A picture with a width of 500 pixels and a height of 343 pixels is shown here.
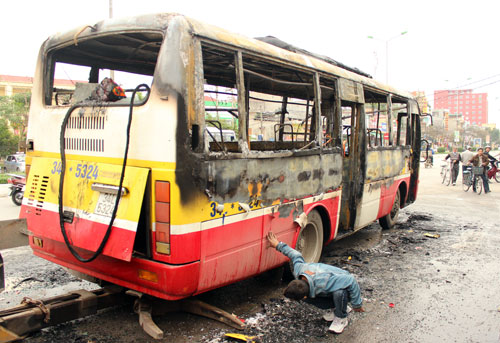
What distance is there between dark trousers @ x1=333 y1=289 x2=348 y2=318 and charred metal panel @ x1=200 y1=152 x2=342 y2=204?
1.09 m

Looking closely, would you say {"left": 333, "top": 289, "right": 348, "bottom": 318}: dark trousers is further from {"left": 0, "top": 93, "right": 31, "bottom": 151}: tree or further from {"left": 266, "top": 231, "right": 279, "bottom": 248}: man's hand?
{"left": 0, "top": 93, "right": 31, "bottom": 151}: tree

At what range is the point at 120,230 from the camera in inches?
121

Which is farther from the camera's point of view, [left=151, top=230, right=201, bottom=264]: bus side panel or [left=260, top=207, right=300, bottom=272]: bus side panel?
[left=260, top=207, right=300, bottom=272]: bus side panel

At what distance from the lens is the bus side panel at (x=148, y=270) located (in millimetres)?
3080

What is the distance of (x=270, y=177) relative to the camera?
396cm

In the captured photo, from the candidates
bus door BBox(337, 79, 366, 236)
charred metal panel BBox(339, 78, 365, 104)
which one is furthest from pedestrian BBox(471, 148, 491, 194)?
charred metal panel BBox(339, 78, 365, 104)

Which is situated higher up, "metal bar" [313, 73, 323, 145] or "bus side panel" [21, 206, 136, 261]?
"metal bar" [313, 73, 323, 145]

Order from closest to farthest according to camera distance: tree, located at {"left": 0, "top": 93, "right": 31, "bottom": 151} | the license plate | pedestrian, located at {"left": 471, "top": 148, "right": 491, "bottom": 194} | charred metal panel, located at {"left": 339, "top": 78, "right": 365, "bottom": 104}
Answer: the license plate < charred metal panel, located at {"left": 339, "top": 78, "right": 365, "bottom": 104} < pedestrian, located at {"left": 471, "top": 148, "right": 491, "bottom": 194} < tree, located at {"left": 0, "top": 93, "right": 31, "bottom": 151}

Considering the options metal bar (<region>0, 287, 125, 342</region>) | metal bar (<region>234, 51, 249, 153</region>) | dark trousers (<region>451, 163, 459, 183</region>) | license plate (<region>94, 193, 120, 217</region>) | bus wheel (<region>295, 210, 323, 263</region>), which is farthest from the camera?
dark trousers (<region>451, 163, 459, 183</region>)

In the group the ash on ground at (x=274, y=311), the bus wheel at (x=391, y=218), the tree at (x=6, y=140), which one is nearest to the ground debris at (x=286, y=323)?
the ash on ground at (x=274, y=311)

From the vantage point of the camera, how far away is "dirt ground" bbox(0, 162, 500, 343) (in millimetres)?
3645

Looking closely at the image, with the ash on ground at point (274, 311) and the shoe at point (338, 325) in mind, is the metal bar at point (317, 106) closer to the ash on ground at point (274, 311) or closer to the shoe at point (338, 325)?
the ash on ground at point (274, 311)

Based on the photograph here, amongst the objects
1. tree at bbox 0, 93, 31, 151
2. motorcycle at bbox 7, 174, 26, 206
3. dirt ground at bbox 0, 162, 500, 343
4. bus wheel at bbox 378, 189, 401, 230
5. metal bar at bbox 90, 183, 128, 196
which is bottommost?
dirt ground at bbox 0, 162, 500, 343

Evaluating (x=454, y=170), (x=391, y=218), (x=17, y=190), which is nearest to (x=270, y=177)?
(x=391, y=218)
